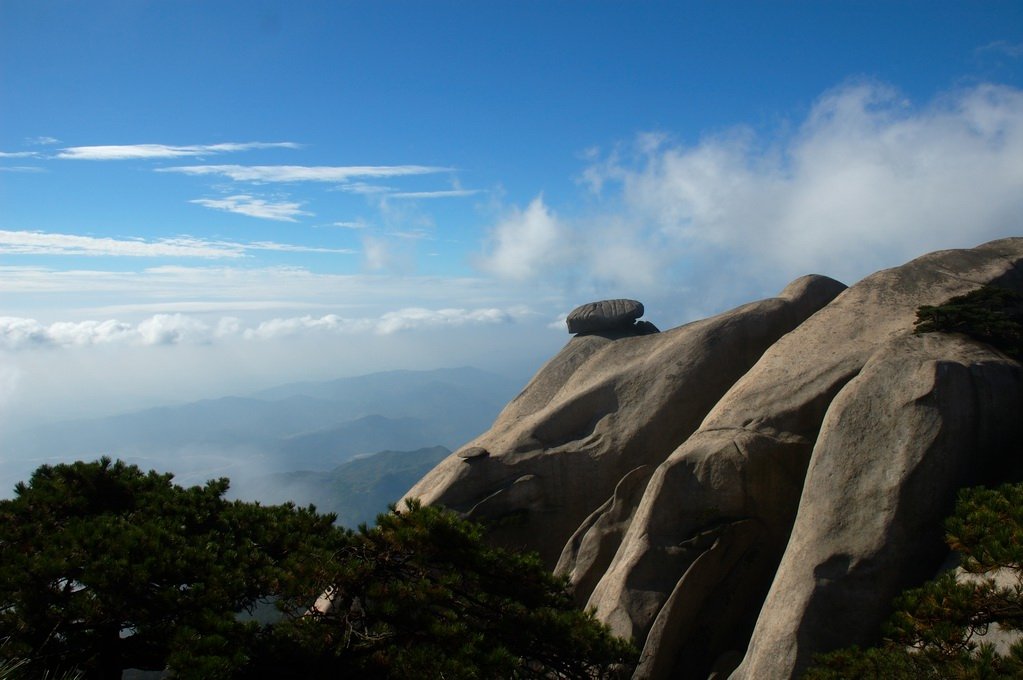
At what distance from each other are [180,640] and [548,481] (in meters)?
14.3

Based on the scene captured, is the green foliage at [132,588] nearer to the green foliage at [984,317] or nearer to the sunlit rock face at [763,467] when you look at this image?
the sunlit rock face at [763,467]

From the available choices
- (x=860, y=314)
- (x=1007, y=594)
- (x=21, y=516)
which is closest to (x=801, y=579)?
(x=1007, y=594)

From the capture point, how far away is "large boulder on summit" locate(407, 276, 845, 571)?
21.8 m

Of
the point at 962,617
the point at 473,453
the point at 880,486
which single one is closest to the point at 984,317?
the point at 880,486

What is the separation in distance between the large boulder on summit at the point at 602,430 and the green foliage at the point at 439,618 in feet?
31.9

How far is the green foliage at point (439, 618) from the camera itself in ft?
30.9

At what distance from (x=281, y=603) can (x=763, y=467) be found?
11.4 m

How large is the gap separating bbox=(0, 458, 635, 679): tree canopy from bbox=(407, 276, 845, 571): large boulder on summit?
9.87 m

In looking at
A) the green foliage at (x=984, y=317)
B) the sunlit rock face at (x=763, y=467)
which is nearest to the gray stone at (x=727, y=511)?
the sunlit rock face at (x=763, y=467)

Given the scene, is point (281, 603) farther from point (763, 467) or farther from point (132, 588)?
point (763, 467)

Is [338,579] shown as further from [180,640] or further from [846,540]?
[846,540]

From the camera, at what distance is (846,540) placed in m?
13.6

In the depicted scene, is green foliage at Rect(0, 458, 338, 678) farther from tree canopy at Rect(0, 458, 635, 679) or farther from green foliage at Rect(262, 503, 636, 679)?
green foliage at Rect(262, 503, 636, 679)

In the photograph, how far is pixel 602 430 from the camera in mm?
22469
